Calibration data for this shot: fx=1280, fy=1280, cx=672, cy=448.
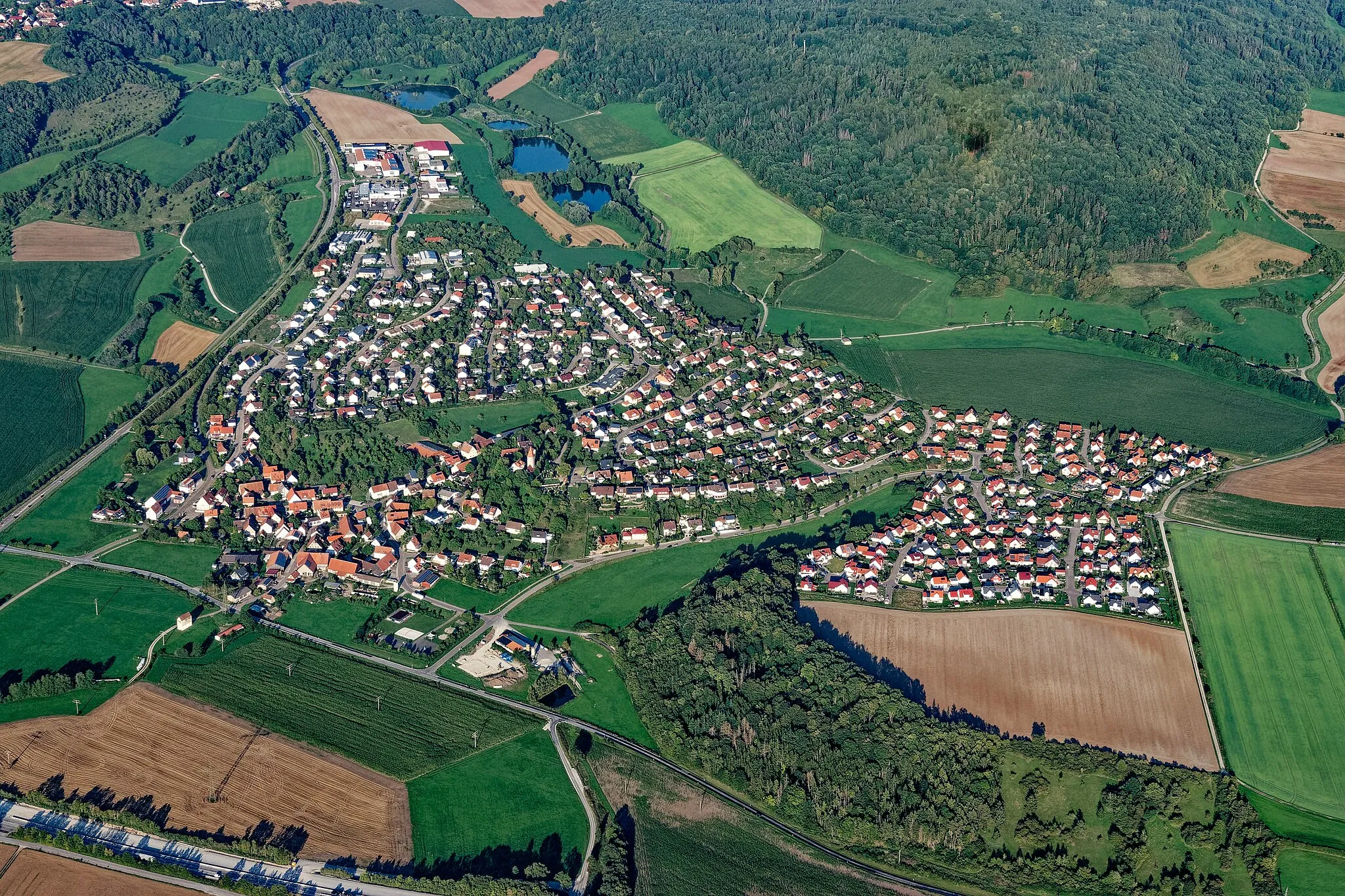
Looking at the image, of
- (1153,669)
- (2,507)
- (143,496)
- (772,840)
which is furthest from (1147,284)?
(2,507)

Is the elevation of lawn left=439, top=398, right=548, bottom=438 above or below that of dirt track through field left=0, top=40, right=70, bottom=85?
below

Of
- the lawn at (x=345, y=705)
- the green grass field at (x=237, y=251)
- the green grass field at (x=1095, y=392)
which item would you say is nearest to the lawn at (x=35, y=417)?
the green grass field at (x=237, y=251)

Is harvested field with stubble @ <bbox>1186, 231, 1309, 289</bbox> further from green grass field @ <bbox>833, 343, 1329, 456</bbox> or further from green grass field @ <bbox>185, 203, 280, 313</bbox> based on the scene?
green grass field @ <bbox>185, 203, 280, 313</bbox>

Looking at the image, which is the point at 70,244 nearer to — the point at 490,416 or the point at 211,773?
the point at 490,416

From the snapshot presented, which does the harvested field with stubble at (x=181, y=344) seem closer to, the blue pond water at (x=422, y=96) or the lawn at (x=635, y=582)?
the lawn at (x=635, y=582)

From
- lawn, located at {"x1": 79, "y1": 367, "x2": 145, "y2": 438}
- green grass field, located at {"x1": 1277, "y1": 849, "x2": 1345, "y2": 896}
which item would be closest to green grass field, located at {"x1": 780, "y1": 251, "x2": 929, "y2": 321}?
lawn, located at {"x1": 79, "y1": 367, "x2": 145, "y2": 438}

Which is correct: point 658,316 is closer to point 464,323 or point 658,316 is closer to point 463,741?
point 464,323

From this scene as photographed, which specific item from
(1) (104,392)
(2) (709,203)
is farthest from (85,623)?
(2) (709,203)
